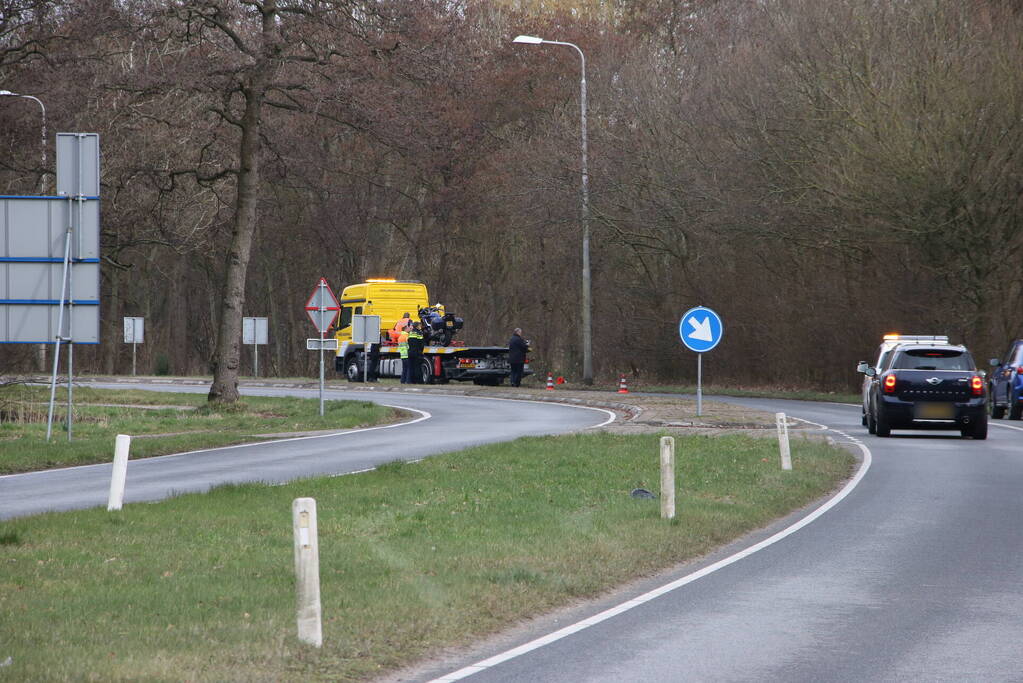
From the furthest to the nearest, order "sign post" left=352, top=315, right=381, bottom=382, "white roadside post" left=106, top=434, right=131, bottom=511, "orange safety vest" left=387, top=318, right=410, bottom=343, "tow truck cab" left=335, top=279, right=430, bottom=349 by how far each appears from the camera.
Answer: "tow truck cab" left=335, top=279, right=430, bottom=349
"orange safety vest" left=387, top=318, right=410, bottom=343
"sign post" left=352, top=315, right=381, bottom=382
"white roadside post" left=106, top=434, right=131, bottom=511

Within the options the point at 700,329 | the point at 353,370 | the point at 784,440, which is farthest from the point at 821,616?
the point at 353,370

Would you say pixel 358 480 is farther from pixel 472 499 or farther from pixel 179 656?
pixel 179 656

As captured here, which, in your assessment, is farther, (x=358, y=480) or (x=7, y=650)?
(x=358, y=480)

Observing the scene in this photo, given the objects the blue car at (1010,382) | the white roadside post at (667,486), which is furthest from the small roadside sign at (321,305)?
the white roadside post at (667,486)

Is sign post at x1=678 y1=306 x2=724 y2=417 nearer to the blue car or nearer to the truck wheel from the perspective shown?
the blue car

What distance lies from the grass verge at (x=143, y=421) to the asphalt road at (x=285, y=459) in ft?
2.55

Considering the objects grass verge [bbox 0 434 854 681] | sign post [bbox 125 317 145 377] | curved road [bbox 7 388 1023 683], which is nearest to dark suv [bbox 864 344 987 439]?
curved road [bbox 7 388 1023 683]

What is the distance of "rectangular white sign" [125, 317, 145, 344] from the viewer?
58.9m

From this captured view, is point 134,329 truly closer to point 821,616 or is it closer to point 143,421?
point 143,421

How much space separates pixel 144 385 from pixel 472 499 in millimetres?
38475

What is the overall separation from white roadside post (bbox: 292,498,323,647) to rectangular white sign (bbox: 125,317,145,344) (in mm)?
52699

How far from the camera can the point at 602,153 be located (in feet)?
154

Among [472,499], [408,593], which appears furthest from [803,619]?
[472,499]

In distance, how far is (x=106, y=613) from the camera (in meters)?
8.55
